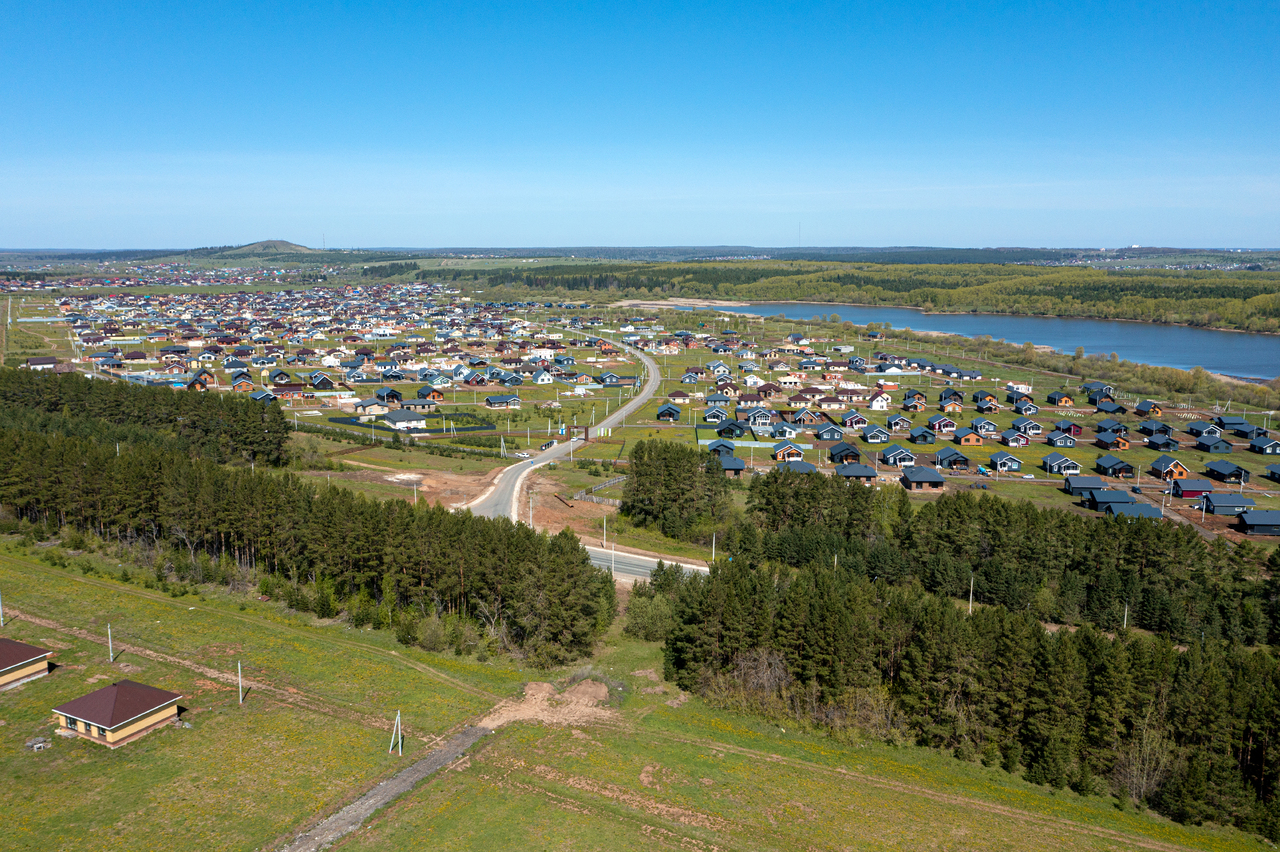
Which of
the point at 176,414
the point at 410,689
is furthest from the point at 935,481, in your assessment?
the point at 176,414

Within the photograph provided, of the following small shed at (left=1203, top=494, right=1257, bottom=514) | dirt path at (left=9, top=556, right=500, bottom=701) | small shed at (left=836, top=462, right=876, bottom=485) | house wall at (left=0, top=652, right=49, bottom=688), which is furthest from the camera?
small shed at (left=836, top=462, right=876, bottom=485)

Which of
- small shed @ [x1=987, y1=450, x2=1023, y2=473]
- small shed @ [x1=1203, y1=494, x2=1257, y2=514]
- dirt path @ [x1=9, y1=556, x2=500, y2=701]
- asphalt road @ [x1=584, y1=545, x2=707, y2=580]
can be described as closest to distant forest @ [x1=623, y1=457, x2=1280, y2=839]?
asphalt road @ [x1=584, y1=545, x2=707, y2=580]

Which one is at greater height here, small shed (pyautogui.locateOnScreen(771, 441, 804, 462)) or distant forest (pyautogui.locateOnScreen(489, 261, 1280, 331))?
distant forest (pyautogui.locateOnScreen(489, 261, 1280, 331))

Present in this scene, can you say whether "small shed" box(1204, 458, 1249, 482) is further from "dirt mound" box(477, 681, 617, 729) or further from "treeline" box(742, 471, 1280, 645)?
"dirt mound" box(477, 681, 617, 729)

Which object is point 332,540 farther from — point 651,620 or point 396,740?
point 651,620

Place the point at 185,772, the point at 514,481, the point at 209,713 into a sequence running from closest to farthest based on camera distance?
the point at 185,772, the point at 209,713, the point at 514,481

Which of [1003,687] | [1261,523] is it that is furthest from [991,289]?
[1003,687]

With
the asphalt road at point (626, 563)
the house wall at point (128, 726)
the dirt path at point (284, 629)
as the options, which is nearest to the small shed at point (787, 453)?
the asphalt road at point (626, 563)

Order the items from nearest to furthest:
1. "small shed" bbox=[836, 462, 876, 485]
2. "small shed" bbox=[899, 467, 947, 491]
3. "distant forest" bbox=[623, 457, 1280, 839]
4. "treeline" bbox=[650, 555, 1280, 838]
→ 1. "treeline" bbox=[650, 555, 1280, 838]
2. "distant forest" bbox=[623, 457, 1280, 839]
3. "small shed" bbox=[899, 467, 947, 491]
4. "small shed" bbox=[836, 462, 876, 485]

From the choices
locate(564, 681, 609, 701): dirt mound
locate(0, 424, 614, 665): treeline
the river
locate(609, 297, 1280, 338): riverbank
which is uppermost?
locate(609, 297, 1280, 338): riverbank
